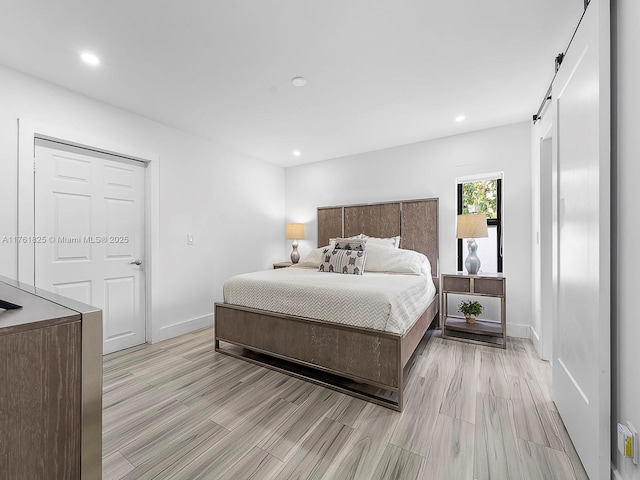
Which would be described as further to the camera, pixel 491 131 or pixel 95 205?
pixel 491 131

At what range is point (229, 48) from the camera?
202 centimetres

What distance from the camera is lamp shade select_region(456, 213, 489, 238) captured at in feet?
10.2

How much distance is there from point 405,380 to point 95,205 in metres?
3.19

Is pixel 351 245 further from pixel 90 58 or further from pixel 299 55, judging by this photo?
pixel 90 58

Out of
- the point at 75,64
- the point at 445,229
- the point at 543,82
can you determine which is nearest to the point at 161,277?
the point at 75,64

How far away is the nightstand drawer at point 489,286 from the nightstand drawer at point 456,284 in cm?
7

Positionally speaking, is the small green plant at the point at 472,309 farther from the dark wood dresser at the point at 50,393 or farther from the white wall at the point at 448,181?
the dark wood dresser at the point at 50,393

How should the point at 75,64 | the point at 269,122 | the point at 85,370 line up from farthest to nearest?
the point at 269,122 < the point at 75,64 < the point at 85,370

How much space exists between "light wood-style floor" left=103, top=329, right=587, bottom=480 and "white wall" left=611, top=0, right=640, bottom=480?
0.50 meters

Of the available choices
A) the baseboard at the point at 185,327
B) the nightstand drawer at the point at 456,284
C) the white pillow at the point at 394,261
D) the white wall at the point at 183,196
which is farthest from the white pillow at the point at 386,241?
the baseboard at the point at 185,327

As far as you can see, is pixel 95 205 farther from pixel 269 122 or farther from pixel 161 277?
pixel 269 122

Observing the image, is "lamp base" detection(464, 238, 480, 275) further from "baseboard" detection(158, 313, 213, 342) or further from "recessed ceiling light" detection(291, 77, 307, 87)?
"baseboard" detection(158, 313, 213, 342)

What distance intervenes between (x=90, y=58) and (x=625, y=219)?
128 inches

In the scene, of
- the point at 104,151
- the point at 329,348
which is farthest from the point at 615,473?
the point at 104,151
